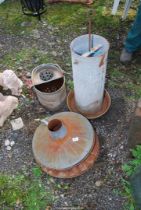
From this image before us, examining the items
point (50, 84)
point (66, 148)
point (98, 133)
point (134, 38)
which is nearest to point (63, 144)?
point (66, 148)

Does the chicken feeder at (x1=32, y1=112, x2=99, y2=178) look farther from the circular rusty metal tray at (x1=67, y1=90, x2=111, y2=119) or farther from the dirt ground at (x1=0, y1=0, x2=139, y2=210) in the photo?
the circular rusty metal tray at (x1=67, y1=90, x2=111, y2=119)

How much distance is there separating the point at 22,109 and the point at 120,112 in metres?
1.14

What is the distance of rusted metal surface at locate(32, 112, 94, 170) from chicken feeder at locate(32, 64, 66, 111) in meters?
0.38

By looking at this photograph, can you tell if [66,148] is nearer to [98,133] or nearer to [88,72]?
[98,133]

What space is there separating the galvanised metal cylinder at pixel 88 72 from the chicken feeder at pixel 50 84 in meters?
0.22

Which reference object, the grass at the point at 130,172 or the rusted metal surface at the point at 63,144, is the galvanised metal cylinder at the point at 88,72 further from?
the grass at the point at 130,172

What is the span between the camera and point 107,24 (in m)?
4.62

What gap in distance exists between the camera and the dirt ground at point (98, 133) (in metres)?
3.07

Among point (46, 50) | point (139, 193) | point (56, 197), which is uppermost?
point (46, 50)

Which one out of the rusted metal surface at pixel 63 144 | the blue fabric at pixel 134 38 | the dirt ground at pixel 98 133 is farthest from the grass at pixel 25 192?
the blue fabric at pixel 134 38

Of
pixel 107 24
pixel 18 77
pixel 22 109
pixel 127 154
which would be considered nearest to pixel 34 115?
pixel 22 109

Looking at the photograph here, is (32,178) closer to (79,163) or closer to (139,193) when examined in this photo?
(79,163)

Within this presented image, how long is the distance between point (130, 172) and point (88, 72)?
3.51ft

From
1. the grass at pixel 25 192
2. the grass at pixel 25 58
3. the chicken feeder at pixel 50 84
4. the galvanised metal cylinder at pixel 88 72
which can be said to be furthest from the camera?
the grass at pixel 25 58
